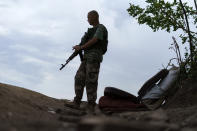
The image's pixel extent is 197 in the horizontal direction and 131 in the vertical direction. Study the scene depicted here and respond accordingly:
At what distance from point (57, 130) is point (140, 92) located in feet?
20.6

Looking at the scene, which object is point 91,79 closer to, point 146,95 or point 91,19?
point 91,19

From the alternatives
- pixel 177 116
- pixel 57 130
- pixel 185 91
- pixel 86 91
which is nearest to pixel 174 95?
pixel 185 91

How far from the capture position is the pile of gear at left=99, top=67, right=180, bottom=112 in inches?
318

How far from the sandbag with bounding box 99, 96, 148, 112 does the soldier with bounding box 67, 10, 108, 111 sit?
375 millimetres

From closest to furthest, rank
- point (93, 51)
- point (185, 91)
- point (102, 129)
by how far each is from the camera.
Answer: point (102, 129)
point (93, 51)
point (185, 91)

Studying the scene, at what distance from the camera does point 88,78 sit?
7766 mm

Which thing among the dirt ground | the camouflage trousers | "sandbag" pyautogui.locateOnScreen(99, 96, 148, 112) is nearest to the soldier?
the camouflage trousers

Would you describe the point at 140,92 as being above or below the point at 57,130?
above

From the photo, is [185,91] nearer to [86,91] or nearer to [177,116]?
[86,91]

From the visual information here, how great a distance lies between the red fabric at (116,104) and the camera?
794cm

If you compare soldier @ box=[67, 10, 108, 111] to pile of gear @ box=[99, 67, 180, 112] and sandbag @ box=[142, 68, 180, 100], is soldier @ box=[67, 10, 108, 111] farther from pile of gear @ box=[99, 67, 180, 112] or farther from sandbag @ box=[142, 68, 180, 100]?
sandbag @ box=[142, 68, 180, 100]

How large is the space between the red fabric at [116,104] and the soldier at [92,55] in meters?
0.38

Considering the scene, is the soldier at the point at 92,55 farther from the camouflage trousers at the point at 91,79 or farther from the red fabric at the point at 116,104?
the red fabric at the point at 116,104

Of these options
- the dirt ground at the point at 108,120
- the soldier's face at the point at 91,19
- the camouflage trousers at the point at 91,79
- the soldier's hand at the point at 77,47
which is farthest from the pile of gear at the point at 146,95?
the soldier's face at the point at 91,19
